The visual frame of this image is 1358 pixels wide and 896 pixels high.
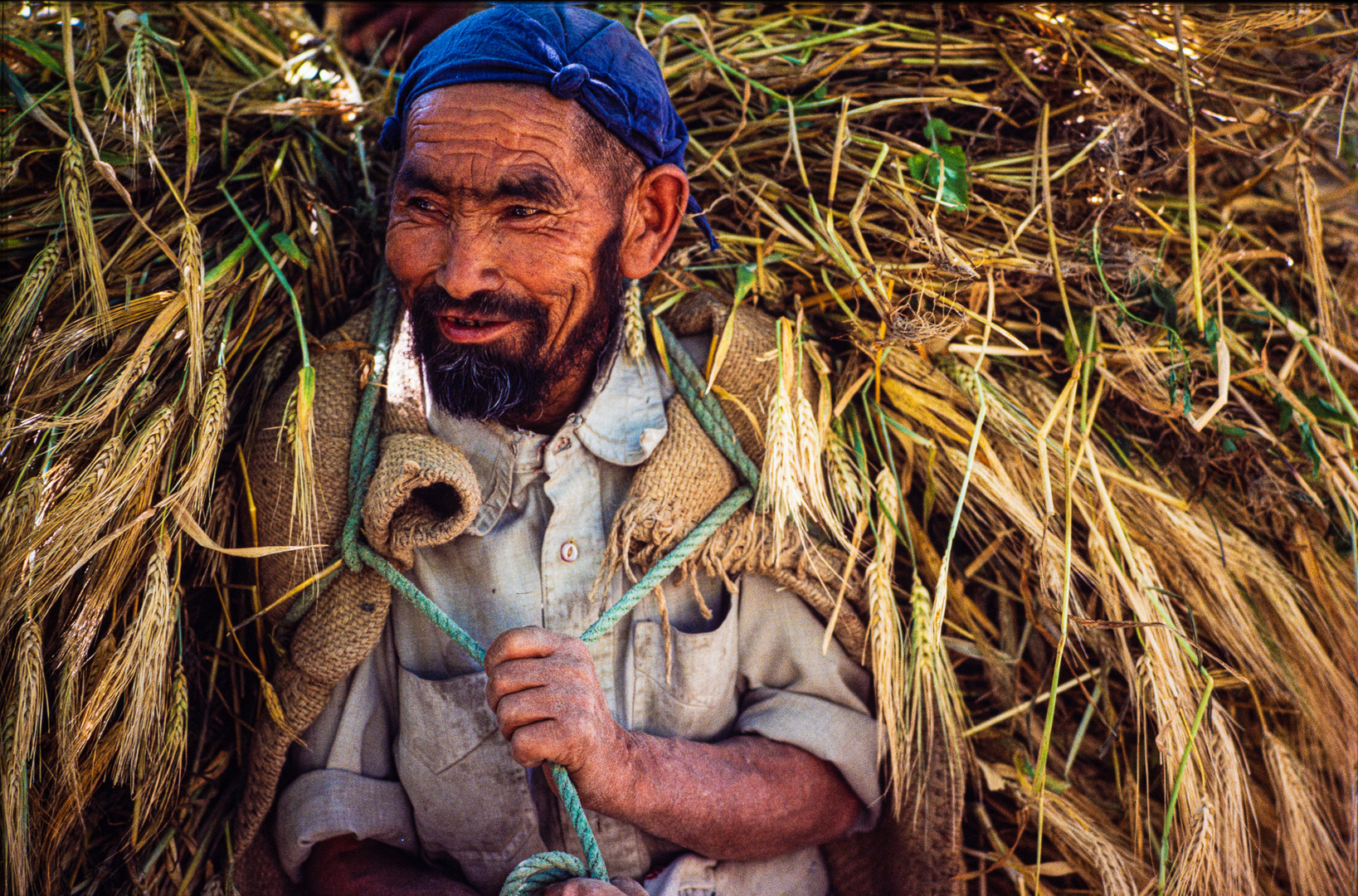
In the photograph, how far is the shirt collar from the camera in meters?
1.85

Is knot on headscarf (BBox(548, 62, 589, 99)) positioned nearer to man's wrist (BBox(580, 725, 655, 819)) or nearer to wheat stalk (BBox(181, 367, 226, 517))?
wheat stalk (BBox(181, 367, 226, 517))

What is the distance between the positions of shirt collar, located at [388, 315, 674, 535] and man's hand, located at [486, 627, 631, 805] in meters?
0.32

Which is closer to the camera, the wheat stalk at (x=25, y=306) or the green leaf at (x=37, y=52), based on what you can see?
the wheat stalk at (x=25, y=306)

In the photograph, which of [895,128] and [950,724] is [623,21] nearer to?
[895,128]

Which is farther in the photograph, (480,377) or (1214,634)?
(1214,634)

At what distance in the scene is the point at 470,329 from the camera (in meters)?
1.74

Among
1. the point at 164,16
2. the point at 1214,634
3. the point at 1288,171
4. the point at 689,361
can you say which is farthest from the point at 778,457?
the point at 164,16

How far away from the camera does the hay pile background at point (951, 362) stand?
1726mm

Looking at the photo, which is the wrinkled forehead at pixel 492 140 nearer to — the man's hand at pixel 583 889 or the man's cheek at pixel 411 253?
the man's cheek at pixel 411 253

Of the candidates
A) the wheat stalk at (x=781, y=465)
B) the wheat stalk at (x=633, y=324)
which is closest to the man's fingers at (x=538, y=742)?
the wheat stalk at (x=781, y=465)

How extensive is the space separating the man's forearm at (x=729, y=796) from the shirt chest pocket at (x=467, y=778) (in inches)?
8.1

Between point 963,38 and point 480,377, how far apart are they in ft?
4.40

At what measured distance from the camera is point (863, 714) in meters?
1.94

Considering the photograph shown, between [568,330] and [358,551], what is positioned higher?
[568,330]
